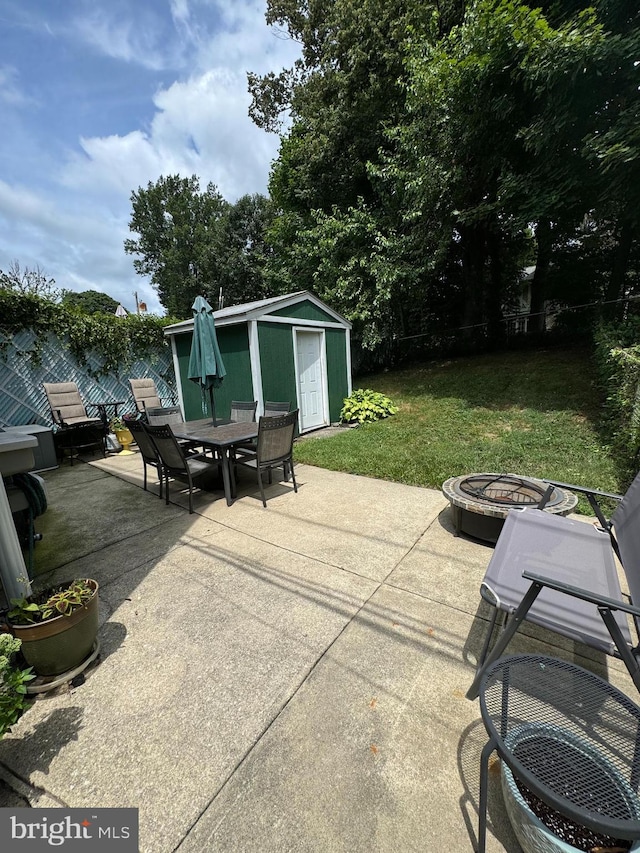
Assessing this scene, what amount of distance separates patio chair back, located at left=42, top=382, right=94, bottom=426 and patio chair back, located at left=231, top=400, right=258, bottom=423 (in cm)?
312

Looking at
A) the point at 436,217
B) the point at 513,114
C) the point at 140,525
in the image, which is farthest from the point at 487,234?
the point at 140,525

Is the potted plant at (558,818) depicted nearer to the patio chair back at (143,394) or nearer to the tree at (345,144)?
the patio chair back at (143,394)

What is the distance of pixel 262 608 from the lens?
7.43ft

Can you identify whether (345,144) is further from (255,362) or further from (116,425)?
(116,425)

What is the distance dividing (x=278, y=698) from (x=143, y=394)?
24.5 feet

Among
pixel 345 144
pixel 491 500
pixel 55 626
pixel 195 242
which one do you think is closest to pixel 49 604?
pixel 55 626

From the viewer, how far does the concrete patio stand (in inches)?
47.8

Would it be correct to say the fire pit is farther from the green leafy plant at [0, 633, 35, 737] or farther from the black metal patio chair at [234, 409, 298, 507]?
the green leafy plant at [0, 633, 35, 737]

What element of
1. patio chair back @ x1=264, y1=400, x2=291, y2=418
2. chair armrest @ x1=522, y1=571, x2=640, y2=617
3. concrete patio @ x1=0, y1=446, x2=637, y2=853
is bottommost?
concrete patio @ x1=0, y1=446, x2=637, y2=853

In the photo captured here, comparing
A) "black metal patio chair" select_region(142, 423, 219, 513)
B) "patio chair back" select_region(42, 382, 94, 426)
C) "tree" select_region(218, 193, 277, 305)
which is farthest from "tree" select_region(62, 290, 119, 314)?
"black metal patio chair" select_region(142, 423, 219, 513)

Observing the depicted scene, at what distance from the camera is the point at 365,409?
7.95 metres

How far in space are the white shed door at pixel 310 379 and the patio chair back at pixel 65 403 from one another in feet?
13.4

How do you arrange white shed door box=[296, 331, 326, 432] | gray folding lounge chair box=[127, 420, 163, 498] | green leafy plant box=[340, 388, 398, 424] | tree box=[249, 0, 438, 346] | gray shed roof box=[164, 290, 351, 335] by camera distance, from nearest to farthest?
gray folding lounge chair box=[127, 420, 163, 498], gray shed roof box=[164, 290, 351, 335], white shed door box=[296, 331, 326, 432], green leafy plant box=[340, 388, 398, 424], tree box=[249, 0, 438, 346]

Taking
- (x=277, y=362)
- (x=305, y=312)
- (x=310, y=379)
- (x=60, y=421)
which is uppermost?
(x=305, y=312)
